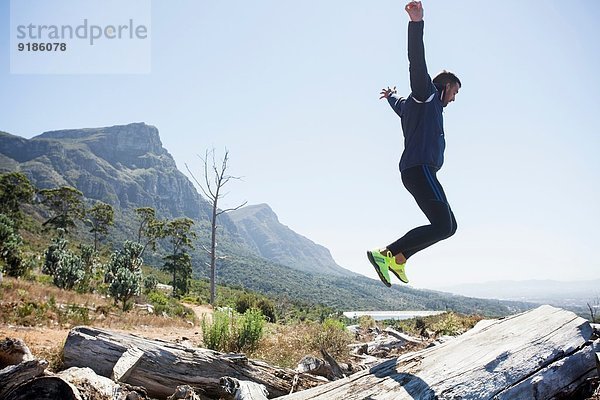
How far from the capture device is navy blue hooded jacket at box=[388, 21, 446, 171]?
9.94ft

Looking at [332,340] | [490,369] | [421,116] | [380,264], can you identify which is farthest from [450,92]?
[332,340]

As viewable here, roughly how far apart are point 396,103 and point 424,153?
904 mm

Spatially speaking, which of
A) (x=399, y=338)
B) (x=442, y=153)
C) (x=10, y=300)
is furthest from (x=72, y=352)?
(x=10, y=300)

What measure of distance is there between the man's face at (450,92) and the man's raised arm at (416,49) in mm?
385

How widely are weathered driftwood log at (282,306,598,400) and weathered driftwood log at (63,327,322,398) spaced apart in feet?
4.86

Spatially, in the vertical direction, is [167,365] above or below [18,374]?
below

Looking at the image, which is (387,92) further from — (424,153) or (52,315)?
(52,315)

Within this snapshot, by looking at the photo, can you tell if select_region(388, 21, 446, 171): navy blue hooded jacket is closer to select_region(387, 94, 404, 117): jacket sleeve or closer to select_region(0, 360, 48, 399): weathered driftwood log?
select_region(387, 94, 404, 117): jacket sleeve

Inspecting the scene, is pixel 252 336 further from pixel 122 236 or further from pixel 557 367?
pixel 122 236

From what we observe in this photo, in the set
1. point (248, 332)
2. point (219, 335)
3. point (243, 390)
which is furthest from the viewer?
point (248, 332)

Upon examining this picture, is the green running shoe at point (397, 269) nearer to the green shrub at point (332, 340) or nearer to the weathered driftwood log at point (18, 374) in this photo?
the weathered driftwood log at point (18, 374)

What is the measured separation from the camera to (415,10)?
2963 millimetres

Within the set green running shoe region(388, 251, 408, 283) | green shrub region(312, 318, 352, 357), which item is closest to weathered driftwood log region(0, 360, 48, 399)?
green running shoe region(388, 251, 408, 283)

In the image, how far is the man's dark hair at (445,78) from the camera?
11.2 feet
